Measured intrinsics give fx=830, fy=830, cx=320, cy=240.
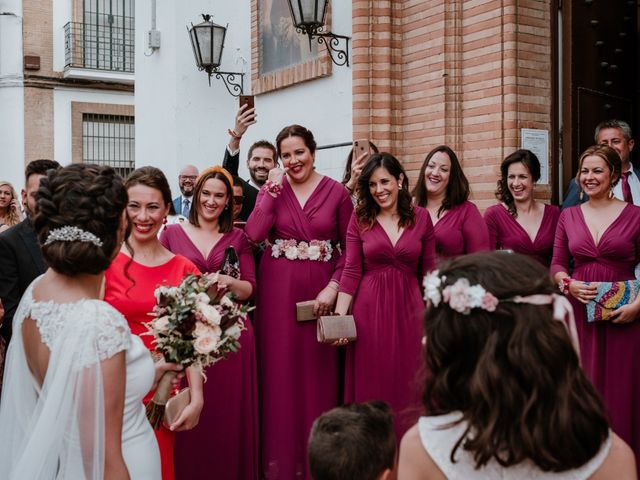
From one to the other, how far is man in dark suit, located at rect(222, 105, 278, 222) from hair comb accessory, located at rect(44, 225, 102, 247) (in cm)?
388

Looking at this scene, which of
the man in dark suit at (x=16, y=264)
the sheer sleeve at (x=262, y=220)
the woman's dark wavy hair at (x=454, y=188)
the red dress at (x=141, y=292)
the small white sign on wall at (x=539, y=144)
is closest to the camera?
the red dress at (x=141, y=292)

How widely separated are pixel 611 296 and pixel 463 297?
3769mm

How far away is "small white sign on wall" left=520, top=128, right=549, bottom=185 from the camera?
7.23 m

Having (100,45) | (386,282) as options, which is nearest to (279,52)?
(386,282)

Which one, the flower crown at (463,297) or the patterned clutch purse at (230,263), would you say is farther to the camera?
the patterned clutch purse at (230,263)

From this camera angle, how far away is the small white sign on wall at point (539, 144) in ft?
23.7

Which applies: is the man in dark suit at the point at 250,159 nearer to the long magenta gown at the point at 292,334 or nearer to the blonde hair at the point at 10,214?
the long magenta gown at the point at 292,334

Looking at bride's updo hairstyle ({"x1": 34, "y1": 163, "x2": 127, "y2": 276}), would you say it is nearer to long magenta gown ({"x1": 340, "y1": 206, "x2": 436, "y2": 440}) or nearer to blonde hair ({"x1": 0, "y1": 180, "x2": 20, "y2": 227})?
long magenta gown ({"x1": 340, "y1": 206, "x2": 436, "y2": 440})

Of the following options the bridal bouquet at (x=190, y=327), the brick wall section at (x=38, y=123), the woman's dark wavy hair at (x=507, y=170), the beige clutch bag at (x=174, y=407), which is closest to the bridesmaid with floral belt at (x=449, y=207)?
the woman's dark wavy hair at (x=507, y=170)

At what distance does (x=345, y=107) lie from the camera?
29.2 feet

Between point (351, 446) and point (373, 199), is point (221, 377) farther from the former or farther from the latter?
point (351, 446)

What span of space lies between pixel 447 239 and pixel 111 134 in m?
22.0

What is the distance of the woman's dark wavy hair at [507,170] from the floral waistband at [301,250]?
1518 millimetres

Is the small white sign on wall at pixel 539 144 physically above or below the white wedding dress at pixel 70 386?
above
